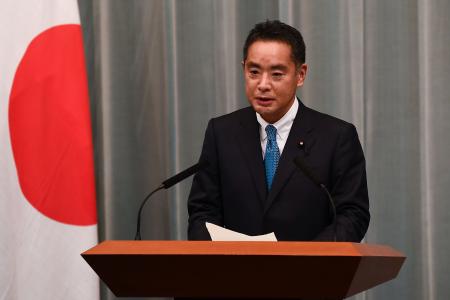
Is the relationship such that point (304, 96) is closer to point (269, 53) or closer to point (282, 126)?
point (282, 126)

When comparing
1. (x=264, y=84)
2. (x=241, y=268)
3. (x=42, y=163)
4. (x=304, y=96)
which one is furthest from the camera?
(x=304, y=96)

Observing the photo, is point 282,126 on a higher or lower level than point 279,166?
higher

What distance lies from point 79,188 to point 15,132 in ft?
1.01

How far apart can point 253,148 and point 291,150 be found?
0.13 m

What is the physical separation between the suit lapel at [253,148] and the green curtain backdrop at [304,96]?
30.6 inches

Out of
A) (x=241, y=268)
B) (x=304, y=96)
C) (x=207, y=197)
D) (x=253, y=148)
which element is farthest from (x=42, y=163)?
(x=241, y=268)

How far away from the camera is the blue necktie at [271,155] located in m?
2.20

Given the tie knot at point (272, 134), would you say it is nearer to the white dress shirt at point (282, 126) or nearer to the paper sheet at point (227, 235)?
the white dress shirt at point (282, 126)

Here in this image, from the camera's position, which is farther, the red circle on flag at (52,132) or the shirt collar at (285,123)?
the red circle on flag at (52,132)

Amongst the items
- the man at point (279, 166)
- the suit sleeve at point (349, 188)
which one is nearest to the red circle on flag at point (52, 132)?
the man at point (279, 166)

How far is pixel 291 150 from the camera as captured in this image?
216 centimetres

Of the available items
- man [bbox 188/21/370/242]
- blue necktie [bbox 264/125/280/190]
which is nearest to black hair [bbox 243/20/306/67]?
man [bbox 188/21/370/242]

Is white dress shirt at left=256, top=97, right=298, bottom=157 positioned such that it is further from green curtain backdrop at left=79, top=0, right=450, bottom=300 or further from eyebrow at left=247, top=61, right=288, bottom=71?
green curtain backdrop at left=79, top=0, right=450, bottom=300

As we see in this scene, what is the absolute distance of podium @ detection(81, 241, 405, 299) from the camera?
4.39 ft
